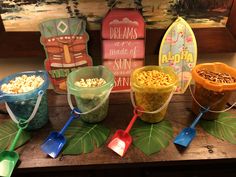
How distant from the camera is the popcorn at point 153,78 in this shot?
76 centimetres

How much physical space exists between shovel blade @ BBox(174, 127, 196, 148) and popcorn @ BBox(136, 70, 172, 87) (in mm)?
173

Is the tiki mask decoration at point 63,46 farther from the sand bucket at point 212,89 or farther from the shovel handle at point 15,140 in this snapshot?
the sand bucket at point 212,89

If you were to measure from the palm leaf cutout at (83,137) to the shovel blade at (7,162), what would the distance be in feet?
0.47

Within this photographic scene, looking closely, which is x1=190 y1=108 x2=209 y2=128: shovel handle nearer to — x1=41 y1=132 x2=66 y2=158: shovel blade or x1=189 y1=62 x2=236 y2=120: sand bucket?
x1=189 y1=62 x2=236 y2=120: sand bucket

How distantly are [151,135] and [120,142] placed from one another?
0.11 m

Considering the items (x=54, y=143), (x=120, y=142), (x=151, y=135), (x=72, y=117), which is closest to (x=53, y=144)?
(x=54, y=143)

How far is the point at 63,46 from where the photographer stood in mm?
898

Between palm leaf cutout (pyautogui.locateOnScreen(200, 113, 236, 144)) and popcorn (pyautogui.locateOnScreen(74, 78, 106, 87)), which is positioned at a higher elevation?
popcorn (pyautogui.locateOnScreen(74, 78, 106, 87))

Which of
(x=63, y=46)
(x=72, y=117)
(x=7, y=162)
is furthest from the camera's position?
(x=63, y=46)

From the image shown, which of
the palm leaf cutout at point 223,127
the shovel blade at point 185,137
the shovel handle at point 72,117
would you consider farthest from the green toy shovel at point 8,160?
the palm leaf cutout at point 223,127

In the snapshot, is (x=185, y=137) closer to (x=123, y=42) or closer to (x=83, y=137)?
(x=83, y=137)

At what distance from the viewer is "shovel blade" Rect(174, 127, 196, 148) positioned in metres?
0.71

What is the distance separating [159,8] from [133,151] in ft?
1.80

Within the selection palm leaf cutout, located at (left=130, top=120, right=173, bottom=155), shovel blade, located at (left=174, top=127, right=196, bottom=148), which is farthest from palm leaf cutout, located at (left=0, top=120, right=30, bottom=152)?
shovel blade, located at (left=174, top=127, right=196, bottom=148)
